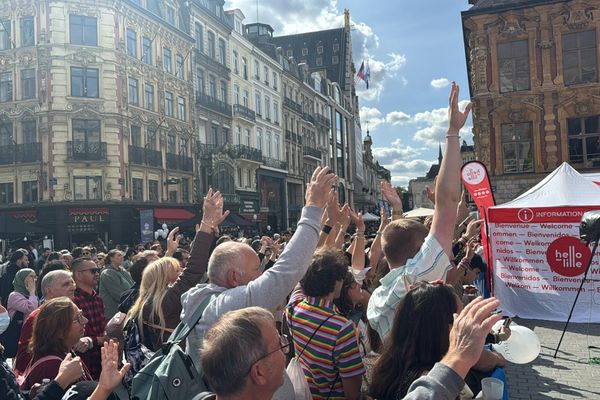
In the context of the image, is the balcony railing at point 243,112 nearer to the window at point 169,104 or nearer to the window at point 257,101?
the window at point 257,101

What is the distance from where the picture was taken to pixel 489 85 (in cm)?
2223

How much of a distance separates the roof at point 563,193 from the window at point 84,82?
2298cm

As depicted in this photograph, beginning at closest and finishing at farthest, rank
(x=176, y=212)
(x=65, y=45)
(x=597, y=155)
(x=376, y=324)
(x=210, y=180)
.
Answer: (x=376, y=324) → (x=597, y=155) → (x=65, y=45) → (x=176, y=212) → (x=210, y=180)

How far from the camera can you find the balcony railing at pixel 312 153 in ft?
167

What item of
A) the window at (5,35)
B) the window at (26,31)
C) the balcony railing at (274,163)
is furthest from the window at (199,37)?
the window at (5,35)

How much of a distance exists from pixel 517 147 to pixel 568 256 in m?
14.1

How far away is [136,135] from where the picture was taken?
27656 mm

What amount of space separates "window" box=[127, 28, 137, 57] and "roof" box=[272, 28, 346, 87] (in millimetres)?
37927

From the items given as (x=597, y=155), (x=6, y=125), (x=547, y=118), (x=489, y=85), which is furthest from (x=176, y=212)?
(x=597, y=155)

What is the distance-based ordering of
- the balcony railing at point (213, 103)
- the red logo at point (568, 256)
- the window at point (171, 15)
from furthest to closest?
1. the balcony railing at point (213, 103)
2. the window at point (171, 15)
3. the red logo at point (568, 256)

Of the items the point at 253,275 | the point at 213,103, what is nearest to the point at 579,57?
the point at 213,103

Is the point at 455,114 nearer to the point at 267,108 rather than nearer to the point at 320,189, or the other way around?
the point at 320,189

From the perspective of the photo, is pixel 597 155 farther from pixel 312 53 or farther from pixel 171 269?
pixel 312 53

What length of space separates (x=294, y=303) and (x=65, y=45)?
26.7 meters
